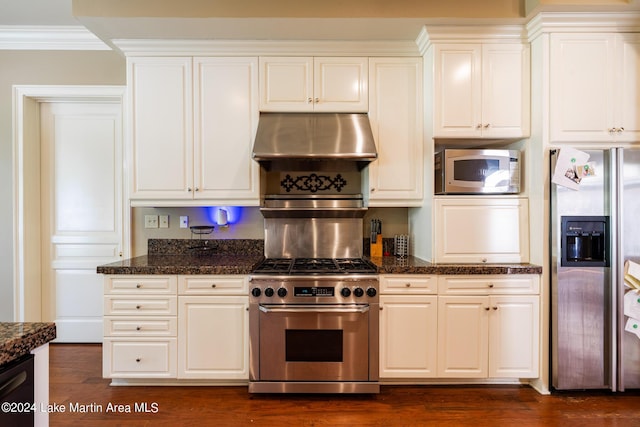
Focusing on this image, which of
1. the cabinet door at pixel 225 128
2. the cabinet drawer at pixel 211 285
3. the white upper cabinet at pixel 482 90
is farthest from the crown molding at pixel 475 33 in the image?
the cabinet drawer at pixel 211 285

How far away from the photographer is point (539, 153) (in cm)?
234

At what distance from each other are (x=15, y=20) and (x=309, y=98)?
253 cm

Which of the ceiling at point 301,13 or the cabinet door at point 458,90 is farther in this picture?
the cabinet door at point 458,90

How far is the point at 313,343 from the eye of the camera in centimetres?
226

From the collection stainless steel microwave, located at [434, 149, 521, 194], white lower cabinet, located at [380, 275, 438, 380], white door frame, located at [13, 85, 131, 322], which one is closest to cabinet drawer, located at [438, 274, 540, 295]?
white lower cabinet, located at [380, 275, 438, 380]

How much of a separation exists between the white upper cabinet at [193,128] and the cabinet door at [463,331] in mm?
1629

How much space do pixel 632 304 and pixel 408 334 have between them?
4.71ft

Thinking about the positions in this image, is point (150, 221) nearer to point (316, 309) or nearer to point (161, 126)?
point (161, 126)

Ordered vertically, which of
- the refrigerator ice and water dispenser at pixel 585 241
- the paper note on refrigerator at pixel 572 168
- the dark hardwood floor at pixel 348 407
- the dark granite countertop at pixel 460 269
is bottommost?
the dark hardwood floor at pixel 348 407

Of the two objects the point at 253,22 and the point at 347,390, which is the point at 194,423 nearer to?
the point at 347,390

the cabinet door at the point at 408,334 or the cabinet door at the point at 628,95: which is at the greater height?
the cabinet door at the point at 628,95

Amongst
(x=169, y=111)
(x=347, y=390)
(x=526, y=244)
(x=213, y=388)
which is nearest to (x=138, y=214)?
(x=169, y=111)

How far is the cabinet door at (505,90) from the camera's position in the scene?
2445mm

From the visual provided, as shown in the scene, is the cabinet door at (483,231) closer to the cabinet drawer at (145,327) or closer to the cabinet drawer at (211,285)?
the cabinet drawer at (211,285)
